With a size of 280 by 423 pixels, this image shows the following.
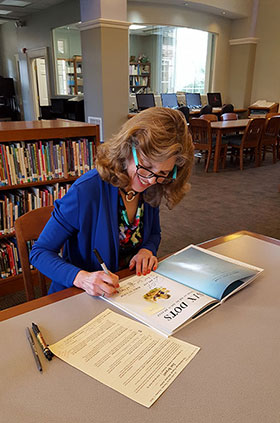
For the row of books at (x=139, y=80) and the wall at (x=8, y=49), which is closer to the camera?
the row of books at (x=139, y=80)

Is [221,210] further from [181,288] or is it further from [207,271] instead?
[181,288]

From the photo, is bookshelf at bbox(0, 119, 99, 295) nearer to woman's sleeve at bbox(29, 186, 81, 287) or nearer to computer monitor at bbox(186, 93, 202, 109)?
woman's sleeve at bbox(29, 186, 81, 287)

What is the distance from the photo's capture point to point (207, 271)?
1.08m

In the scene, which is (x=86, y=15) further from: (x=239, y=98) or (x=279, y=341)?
(x=279, y=341)

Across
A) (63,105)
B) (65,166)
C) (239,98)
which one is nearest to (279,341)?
(65,166)

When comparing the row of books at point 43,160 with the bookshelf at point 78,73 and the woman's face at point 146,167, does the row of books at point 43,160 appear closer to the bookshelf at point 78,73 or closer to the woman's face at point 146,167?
the woman's face at point 146,167

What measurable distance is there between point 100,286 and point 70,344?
0.21 m

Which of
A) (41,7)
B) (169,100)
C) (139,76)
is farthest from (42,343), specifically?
(139,76)

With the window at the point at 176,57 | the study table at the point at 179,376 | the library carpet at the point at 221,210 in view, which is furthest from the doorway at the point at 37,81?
the study table at the point at 179,376

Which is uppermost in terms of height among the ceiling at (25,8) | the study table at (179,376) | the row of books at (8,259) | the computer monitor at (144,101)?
the ceiling at (25,8)

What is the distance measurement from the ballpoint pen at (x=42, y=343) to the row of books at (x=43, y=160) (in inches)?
56.2

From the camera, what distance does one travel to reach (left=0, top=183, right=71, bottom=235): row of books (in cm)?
210

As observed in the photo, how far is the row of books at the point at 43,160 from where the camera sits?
2.03 meters

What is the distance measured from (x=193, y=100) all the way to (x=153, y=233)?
778cm
